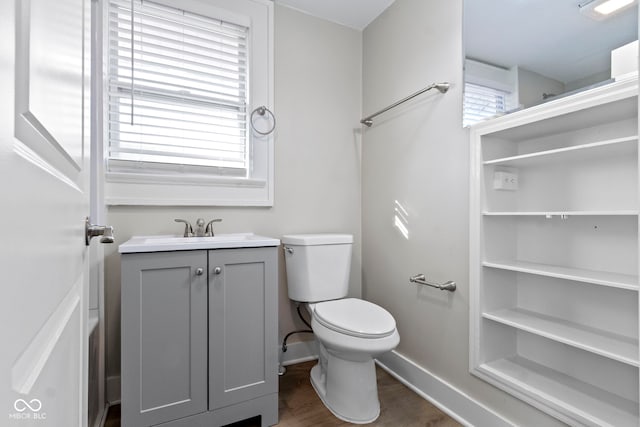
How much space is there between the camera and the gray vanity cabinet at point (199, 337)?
1245 millimetres

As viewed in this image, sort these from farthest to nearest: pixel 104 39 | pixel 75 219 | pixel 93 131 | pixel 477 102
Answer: pixel 104 39 < pixel 477 102 < pixel 93 131 < pixel 75 219

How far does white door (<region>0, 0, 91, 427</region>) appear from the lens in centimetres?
26

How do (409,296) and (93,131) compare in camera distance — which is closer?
(93,131)

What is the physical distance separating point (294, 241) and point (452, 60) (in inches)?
50.6

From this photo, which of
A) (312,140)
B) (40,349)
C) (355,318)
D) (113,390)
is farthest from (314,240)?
(40,349)

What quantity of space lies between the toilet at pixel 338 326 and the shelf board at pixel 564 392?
50 cm

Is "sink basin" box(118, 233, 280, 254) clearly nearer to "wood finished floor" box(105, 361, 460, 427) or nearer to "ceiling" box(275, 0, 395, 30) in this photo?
"wood finished floor" box(105, 361, 460, 427)

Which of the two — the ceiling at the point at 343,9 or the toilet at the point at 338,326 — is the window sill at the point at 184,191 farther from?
the ceiling at the point at 343,9

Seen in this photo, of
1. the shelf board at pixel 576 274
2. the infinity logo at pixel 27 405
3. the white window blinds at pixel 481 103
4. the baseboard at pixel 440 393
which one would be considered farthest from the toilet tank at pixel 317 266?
the infinity logo at pixel 27 405

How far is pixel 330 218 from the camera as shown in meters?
2.21

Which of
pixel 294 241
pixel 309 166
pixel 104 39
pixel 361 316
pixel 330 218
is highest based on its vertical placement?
pixel 104 39

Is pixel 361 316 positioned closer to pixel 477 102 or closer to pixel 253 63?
pixel 477 102

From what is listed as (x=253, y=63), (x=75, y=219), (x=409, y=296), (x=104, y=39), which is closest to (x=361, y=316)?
Answer: (x=409, y=296)

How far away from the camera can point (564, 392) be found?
1.19 metres
